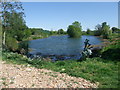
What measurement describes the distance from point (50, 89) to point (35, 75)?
1.14 m

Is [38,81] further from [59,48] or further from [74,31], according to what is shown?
[74,31]

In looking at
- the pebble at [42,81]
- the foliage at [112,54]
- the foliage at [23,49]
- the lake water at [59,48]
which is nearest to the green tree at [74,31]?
the lake water at [59,48]

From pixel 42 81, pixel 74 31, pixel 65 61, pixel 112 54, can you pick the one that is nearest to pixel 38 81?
pixel 42 81

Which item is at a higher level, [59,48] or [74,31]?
[74,31]

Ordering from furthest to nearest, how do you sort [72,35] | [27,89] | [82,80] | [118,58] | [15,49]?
[72,35] → [15,49] → [118,58] → [82,80] → [27,89]

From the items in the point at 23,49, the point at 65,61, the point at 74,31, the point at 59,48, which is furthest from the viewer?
the point at 74,31

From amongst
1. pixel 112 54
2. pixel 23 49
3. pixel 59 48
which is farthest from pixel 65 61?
pixel 59 48

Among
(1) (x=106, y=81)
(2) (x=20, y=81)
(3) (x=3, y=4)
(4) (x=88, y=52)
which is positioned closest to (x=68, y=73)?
(1) (x=106, y=81)

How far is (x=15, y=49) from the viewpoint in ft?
48.2

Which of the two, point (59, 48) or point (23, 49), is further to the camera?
point (59, 48)

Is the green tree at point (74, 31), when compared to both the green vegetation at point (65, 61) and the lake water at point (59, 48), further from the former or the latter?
the green vegetation at point (65, 61)

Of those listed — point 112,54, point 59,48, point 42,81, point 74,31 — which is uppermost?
point 74,31

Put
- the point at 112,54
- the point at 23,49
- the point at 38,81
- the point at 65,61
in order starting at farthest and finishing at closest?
1. the point at 23,49
2. the point at 112,54
3. the point at 65,61
4. the point at 38,81

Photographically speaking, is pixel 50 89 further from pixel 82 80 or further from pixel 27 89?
pixel 82 80
